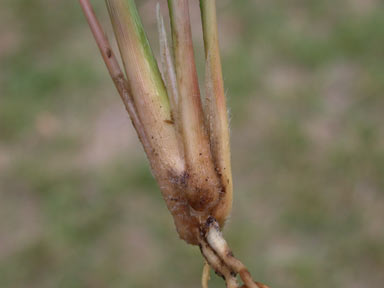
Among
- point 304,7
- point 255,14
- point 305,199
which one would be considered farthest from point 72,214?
point 304,7

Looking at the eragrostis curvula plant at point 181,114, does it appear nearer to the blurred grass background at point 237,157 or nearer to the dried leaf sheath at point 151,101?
the dried leaf sheath at point 151,101

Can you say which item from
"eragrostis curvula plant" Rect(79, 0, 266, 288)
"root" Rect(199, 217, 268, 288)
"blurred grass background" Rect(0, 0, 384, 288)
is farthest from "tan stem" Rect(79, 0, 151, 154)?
"blurred grass background" Rect(0, 0, 384, 288)

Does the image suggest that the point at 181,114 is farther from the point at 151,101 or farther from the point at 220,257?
the point at 220,257

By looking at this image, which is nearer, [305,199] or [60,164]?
[305,199]

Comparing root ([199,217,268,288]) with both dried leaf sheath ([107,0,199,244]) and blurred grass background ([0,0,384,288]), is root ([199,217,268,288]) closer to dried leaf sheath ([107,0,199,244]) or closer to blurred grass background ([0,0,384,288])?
dried leaf sheath ([107,0,199,244])

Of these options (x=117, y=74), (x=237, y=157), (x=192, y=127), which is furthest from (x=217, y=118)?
(x=237, y=157)

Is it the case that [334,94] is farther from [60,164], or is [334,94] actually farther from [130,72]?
[130,72]
